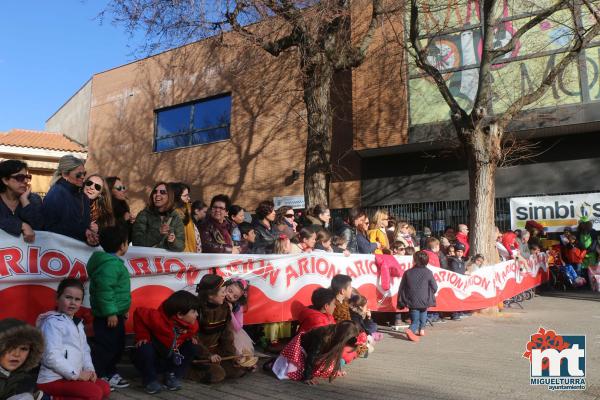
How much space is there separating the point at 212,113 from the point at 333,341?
17112 mm

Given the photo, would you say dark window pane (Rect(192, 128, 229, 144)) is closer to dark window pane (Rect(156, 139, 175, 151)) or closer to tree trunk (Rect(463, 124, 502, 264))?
dark window pane (Rect(156, 139, 175, 151))

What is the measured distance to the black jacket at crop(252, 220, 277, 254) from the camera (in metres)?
7.11

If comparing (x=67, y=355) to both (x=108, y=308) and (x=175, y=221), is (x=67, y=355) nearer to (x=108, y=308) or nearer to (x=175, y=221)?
(x=108, y=308)

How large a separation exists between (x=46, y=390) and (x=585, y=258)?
46.0 ft

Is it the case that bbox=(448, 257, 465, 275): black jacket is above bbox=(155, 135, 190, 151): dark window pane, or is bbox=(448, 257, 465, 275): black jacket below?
below

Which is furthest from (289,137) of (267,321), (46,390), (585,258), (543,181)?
(46,390)

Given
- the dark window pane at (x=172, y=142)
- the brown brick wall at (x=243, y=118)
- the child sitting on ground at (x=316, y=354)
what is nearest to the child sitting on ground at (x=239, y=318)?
the child sitting on ground at (x=316, y=354)

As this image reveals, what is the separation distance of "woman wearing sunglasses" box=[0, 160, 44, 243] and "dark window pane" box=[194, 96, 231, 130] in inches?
625

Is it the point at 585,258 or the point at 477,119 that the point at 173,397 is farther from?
the point at 585,258

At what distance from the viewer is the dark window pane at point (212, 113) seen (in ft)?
66.4

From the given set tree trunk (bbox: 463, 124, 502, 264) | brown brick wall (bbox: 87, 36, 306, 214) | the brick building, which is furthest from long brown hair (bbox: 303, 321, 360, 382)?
brown brick wall (bbox: 87, 36, 306, 214)

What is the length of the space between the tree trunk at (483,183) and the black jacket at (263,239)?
5128 millimetres

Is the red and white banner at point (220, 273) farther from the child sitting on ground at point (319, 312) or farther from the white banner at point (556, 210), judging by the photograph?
the white banner at point (556, 210)

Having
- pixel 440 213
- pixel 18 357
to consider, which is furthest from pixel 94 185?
pixel 440 213
